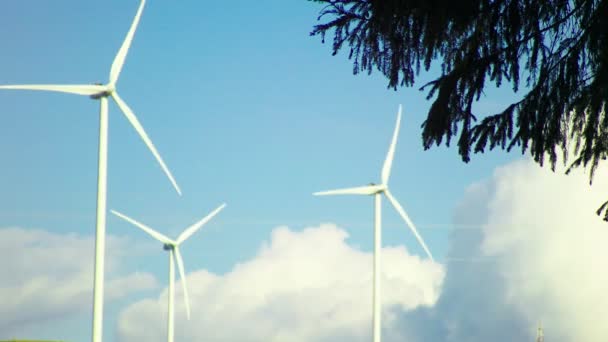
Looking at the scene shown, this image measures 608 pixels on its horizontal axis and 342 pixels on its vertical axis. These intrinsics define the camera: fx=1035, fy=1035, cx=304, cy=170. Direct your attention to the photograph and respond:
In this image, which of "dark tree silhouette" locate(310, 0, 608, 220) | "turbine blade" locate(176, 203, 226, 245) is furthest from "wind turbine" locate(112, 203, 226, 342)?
"dark tree silhouette" locate(310, 0, 608, 220)

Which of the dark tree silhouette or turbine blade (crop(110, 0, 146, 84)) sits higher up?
turbine blade (crop(110, 0, 146, 84))

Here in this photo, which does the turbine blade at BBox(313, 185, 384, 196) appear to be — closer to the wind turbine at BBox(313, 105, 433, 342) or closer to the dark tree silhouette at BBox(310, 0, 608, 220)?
the wind turbine at BBox(313, 105, 433, 342)

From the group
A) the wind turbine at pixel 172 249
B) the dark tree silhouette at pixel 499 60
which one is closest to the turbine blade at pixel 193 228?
the wind turbine at pixel 172 249

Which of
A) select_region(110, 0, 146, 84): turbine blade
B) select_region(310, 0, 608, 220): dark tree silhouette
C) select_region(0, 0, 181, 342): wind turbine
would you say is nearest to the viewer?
select_region(310, 0, 608, 220): dark tree silhouette

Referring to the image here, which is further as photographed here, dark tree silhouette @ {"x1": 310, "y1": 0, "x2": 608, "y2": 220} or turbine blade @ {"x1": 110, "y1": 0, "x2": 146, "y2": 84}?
turbine blade @ {"x1": 110, "y1": 0, "x2": 146, "y2": 84}

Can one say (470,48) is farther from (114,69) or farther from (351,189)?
(351,189)

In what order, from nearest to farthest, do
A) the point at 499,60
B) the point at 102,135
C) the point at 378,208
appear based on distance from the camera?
the point at 499,60 → the point at 102,135 → the point at 378,208

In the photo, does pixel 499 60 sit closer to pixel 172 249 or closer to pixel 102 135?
pixel 102 135

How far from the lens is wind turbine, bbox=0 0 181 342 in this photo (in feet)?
108

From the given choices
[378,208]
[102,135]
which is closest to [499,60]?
[102,135]

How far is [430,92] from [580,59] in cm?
199

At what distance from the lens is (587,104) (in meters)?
13.3

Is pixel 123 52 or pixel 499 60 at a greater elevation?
pixel 123 52

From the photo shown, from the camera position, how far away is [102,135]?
1355 inches
